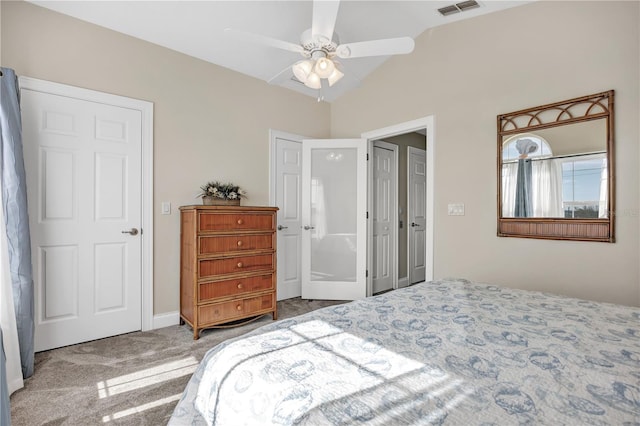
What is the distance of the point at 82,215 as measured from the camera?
2633 mm

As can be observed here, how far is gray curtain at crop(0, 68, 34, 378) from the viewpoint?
6.46 feet

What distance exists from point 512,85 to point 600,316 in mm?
2105

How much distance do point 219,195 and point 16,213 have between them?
146cm

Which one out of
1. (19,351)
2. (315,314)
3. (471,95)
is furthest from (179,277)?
(471,95)

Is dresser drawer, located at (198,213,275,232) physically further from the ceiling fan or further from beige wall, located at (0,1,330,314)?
the ceiling fan

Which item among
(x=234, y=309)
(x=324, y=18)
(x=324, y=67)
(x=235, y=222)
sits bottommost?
(x=234, y=309)

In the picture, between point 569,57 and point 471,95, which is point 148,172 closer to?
point 471,95

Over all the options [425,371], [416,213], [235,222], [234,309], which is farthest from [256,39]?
[416,213]

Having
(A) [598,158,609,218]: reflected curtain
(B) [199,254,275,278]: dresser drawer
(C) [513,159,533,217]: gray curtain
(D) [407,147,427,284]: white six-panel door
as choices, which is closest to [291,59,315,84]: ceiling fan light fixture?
(B) [199,254,275,278]: dresser drawer

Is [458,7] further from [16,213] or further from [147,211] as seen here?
[16,213]

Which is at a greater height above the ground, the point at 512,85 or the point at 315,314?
the point at 512,85

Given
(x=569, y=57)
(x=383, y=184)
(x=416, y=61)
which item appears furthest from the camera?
(x=383, y=184)

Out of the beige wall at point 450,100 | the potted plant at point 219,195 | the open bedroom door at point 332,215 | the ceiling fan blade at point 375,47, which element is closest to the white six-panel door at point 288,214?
the open bedroom door at point 332,215

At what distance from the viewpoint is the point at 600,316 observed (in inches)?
55.9
